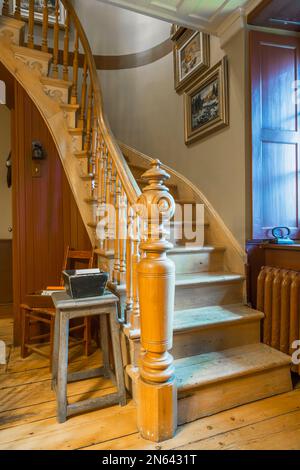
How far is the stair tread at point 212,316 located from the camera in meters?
1.65

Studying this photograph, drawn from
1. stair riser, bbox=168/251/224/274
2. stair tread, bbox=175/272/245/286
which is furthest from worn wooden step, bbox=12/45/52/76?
stair tread, bbox=175/272/245/286

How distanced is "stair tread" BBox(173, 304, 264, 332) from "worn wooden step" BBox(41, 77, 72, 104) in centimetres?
203

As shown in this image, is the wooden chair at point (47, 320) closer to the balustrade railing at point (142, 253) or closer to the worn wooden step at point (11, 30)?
the balustrade railing at point (142, 253)

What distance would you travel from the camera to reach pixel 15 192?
2.41 m

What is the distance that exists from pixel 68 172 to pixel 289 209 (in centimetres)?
180

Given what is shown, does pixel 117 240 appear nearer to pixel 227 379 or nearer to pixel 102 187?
pixel 102 187

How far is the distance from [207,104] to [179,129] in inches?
23.0

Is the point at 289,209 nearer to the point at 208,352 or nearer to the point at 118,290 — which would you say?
the point at 208,352

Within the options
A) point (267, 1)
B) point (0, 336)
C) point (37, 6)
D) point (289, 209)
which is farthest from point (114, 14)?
point (0, 336)

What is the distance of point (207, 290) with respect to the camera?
199cm

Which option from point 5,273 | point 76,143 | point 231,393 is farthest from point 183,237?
point 5,273

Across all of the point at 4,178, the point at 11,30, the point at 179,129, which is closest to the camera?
the point at 11,30

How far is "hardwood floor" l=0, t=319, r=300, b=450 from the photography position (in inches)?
49.3

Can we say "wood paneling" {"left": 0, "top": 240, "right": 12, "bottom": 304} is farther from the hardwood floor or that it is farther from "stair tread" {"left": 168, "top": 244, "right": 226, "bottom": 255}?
"stair tread" {"left": 168, "top": 244, "right": 226, "bottom": 255}
